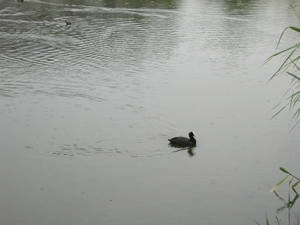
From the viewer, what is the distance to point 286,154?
31.7 feet

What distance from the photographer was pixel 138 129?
34.5 ft

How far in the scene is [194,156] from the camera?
9.61m

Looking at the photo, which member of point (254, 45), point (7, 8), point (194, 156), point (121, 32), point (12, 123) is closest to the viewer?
point (194, 156)

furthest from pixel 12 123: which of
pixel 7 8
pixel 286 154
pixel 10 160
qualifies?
pixel 7 8

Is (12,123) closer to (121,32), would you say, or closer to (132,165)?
(132,165)

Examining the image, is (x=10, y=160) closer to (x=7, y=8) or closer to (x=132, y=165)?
(x=132, y=165)

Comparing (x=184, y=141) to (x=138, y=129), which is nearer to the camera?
(x=184, y=141)

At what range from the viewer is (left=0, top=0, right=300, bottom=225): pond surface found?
767 cm

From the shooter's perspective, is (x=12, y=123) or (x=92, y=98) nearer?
(x=12, y=123)

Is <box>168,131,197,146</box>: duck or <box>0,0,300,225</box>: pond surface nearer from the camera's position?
<box>0,0,300,225</box>: pond surface

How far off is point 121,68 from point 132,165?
22.3 feet

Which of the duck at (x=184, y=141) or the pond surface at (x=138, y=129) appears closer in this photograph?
the pond surface at (x=138, y=129)

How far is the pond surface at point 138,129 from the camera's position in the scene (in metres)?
7.67

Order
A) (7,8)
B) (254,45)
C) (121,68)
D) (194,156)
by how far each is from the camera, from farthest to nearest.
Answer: (7,8), (254,45), (121,68), (194,156)
